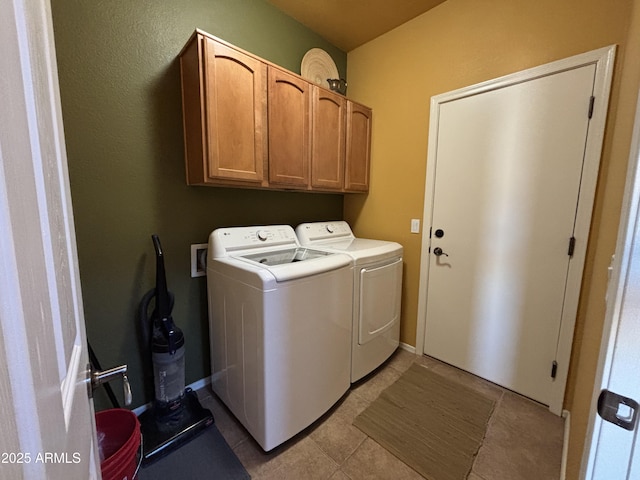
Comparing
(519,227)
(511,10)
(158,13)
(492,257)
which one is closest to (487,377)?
(492,257)

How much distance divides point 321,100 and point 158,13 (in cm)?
110

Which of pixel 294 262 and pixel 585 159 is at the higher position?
pixel 585 159

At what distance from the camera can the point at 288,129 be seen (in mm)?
1801

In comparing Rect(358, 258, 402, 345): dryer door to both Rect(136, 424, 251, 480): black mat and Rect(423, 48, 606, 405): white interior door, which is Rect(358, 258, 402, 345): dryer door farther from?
Rect(136, 424, 251, 480): black mat

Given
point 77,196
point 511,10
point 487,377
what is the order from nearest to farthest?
1. point 77,196
2. point 511,10
3. point 487,377

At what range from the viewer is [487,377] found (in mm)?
1981

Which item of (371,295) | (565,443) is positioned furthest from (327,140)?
(565,443)

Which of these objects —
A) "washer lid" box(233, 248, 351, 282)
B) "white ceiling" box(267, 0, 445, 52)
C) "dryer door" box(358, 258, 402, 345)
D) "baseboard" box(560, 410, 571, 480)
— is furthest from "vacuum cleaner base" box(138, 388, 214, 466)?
"white ceiling" box(267, 0, 445, 52)

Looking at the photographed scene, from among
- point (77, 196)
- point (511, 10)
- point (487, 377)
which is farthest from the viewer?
point (487, 377)

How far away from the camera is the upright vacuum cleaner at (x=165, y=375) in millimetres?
1463

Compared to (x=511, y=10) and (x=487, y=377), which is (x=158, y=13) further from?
(x=487, y=377)

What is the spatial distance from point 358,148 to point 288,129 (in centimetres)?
81

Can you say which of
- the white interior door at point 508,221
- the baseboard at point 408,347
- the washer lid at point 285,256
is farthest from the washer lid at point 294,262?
the baseboard at point 408,347

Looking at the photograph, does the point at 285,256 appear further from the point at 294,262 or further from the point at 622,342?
the point at 622,342
